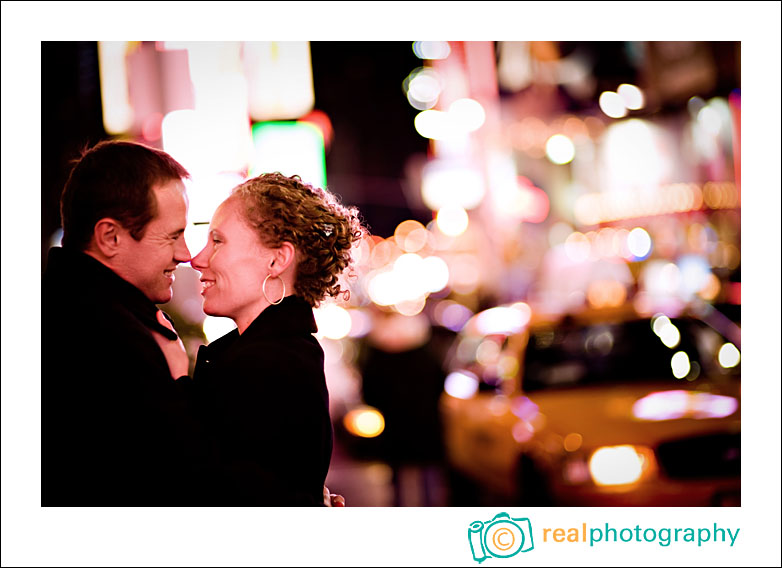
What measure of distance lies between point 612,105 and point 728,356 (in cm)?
1223

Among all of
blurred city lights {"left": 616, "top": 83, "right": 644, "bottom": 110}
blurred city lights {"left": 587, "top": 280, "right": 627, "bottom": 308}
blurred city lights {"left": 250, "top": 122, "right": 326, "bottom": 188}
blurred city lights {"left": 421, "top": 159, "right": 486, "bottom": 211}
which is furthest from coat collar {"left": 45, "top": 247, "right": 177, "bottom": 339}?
blurred city lights {"left": 421, "top": 159, "right": 486, "bottom": 211}

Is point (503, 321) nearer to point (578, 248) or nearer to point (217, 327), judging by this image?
point (217, 327)

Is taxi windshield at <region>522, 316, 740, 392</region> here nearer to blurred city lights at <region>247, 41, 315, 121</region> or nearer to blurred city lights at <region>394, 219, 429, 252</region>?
blurred city lights at <region>247, 41, 315, 121</region>

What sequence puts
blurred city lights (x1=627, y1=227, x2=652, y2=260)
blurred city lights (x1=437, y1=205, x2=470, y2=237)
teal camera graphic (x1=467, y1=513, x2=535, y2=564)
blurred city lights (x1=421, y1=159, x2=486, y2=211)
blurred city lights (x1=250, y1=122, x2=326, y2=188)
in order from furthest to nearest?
blurred city lights (x1=437, y1=205, x2=470, y2=237), blurred city lights (x1=421, y1=159, x2=486, y2=211), blurred city lights (x1=627, y1=227, x2=652, y2=260), blurred city lights (x1=250, y1=122, x2=326, y2=188), teal camera graphic (x1=467, y1=513, x2=535, y2=564)

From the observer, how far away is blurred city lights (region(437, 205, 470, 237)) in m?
24.5

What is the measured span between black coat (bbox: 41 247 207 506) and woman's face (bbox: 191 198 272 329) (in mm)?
236

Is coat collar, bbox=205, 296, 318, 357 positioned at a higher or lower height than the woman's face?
lower

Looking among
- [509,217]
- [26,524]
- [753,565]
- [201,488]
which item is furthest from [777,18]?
[509,217]

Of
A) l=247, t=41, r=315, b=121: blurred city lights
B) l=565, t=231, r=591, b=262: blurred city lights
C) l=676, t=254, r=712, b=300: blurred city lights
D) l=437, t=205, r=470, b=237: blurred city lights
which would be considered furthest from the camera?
l=437, t=205, r=470, b=237: blurred city lights

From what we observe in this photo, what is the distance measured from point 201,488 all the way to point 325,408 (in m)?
0.55

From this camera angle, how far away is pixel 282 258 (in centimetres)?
304

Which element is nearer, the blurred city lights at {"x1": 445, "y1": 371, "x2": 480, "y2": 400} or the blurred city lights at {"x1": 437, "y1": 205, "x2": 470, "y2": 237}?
the blurred city lights at {"x1": 445, "y1": 371, "x2": 480, "y2": 400}

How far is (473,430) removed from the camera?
602 cm

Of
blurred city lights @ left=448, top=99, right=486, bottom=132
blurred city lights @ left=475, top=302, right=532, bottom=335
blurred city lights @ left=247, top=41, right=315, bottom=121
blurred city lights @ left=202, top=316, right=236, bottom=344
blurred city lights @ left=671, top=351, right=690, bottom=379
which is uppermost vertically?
blurred city lights @ left=448, top=99, right=486, bottom=132
